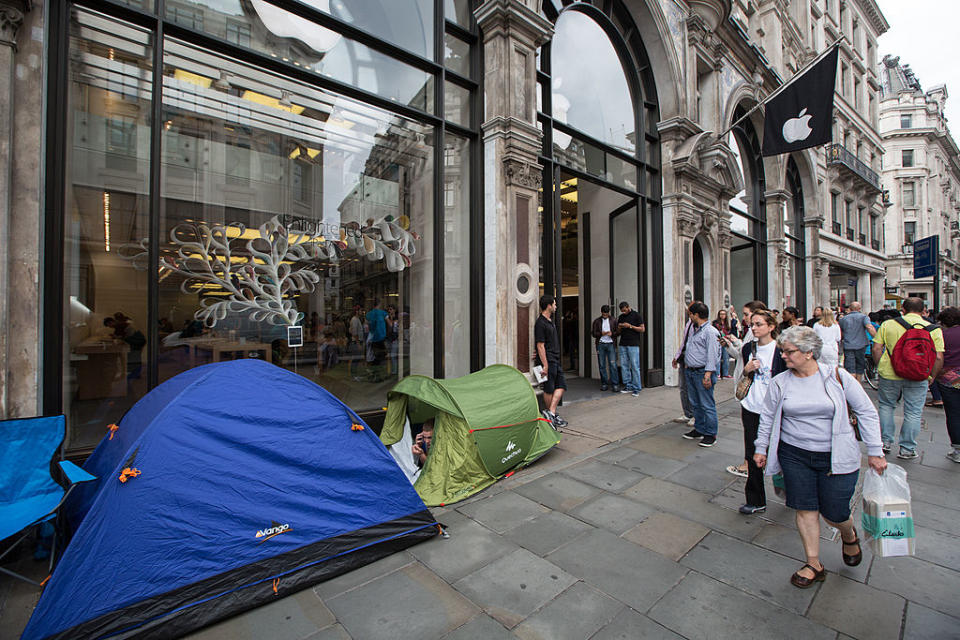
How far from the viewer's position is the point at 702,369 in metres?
5.59

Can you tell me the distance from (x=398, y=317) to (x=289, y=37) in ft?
12.7

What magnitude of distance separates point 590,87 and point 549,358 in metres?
6.34

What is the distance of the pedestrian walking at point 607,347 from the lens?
9055 millimetres

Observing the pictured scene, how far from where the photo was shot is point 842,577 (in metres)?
2.78

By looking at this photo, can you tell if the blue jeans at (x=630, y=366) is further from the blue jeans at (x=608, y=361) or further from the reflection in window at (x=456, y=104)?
the reflection in window at (x=456, y=104)

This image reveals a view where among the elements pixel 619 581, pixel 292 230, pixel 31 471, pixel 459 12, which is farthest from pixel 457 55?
pixel 619 581

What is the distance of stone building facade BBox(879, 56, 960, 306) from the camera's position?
3734cm

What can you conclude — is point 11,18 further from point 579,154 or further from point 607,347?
point 607,347

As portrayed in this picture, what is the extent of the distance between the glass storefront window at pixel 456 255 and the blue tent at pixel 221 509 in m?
3.33

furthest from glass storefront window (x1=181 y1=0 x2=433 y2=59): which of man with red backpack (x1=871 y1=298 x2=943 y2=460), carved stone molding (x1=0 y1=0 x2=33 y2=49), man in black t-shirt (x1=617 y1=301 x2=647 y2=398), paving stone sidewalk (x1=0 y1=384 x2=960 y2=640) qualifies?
man with red backpack (x1=871 y1=298 x2=943 y2=460)

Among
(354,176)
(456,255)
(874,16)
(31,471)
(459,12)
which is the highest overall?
(874,16)

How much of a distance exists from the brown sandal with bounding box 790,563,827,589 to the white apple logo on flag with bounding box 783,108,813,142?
10.1 metres

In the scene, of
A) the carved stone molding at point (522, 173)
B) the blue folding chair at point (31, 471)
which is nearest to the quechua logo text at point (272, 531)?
the blue folding chair at point (31, 471)

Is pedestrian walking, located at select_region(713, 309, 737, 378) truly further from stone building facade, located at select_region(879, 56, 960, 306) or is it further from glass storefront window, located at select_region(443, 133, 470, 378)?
stone building facade, located at select_region(879, 56, 960, 306)
